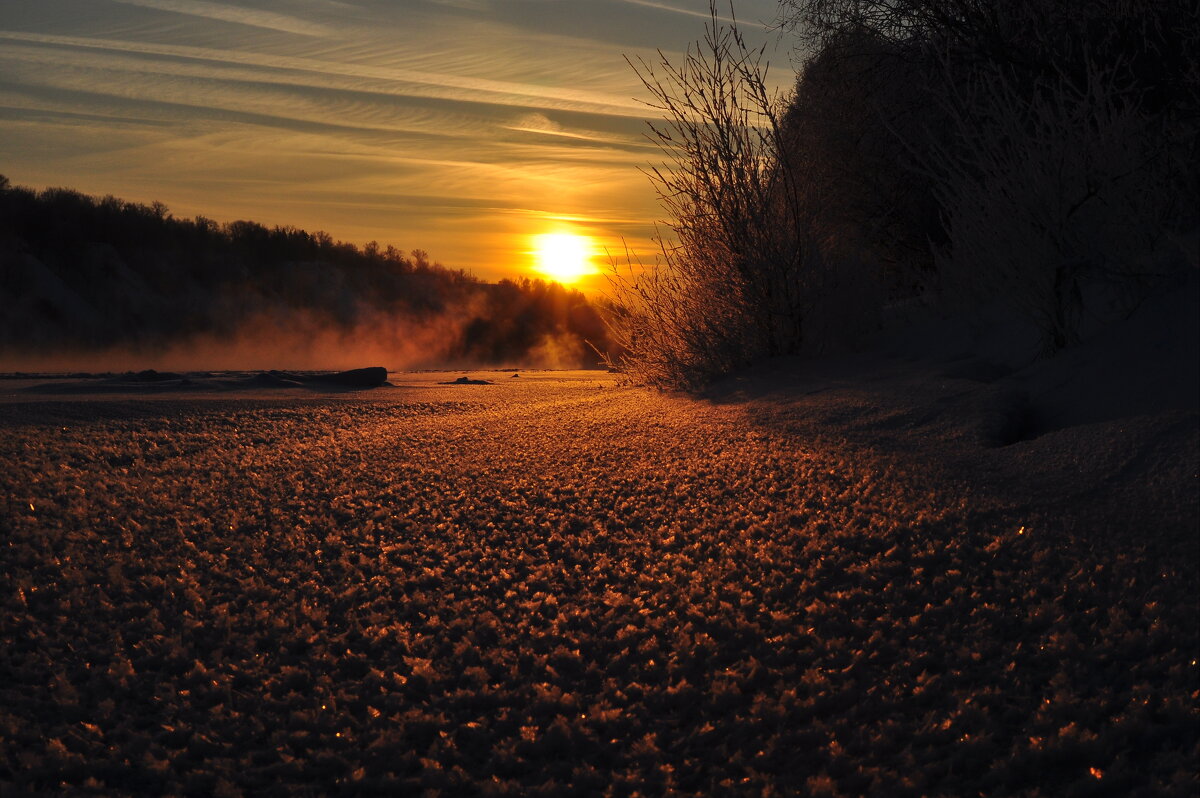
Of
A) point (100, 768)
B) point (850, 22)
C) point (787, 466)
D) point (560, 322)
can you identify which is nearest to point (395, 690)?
point (100, 768)

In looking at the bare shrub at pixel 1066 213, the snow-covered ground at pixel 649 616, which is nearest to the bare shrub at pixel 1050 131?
the bare shrub at pixel 1066 213

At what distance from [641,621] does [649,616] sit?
4cm

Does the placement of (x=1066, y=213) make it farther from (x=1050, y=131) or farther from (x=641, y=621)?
(x=641, y=621)

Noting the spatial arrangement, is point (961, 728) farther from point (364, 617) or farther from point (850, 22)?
point (850, 22)

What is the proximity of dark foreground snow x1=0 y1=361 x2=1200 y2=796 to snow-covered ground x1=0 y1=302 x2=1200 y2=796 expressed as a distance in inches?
0.4

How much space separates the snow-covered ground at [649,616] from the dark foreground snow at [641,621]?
0.01 meters

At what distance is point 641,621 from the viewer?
261 cm

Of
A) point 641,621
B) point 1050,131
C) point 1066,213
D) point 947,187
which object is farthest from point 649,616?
point 947,187

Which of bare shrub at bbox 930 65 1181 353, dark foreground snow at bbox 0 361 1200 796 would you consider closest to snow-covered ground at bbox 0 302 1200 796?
dark foreground snow at bbox 0 361 1200 796

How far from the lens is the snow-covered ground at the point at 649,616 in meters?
1.96

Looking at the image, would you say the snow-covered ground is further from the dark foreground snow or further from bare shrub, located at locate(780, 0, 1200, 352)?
bare shrub, located at locate(780, 0, 1200, 352)

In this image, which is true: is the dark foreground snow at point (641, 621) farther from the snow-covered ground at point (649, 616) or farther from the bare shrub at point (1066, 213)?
the bare shrub at point (1066, 213)

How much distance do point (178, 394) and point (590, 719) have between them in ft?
28.3

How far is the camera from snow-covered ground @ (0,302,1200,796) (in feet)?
6.42
